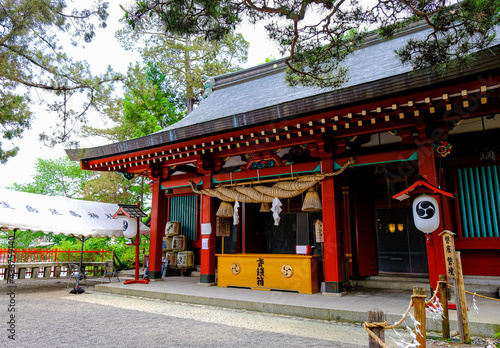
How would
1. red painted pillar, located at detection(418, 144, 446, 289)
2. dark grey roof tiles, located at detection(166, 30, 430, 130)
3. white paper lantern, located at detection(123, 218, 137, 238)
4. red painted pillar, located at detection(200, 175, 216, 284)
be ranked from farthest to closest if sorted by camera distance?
white paper lantern, located at detection(123, 218, 137, 238) < dark grey roof tiles, located at detection(166, 30, 430, 130) < red painted pillar, located at detection(200, 175, 216, 284) < red painted pillar, located at detection(418, 144, 446, 289)

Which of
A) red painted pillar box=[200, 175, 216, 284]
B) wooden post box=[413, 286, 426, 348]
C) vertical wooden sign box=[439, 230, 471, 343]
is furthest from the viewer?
red painted pillar box=[200, 175, 216, 284]

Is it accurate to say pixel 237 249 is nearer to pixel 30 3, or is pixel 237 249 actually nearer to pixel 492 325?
pixel 492 325

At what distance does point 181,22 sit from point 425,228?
194 inches

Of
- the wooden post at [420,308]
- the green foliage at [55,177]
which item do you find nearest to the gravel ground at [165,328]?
the wooden post at [420,308]

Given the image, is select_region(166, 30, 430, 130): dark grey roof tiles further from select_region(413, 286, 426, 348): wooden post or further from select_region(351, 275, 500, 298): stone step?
select_region(413, 286, 426, 348): wooden post

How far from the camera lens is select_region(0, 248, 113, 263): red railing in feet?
36.4

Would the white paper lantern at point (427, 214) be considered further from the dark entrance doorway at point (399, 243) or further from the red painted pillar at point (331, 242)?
the dark entrance doorway at point (399, 243)

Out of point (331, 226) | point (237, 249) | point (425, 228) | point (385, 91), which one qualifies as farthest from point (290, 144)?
point (237, 249)

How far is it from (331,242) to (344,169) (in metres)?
1.47

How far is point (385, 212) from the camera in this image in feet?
28.4

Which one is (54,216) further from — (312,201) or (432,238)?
(432,238)

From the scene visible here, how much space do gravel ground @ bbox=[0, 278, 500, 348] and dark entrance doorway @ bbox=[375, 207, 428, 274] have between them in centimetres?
415

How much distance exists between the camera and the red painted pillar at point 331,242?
635 centimetres

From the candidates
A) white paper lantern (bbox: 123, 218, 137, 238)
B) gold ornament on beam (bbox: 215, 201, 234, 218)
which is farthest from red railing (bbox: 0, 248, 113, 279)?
gold ornament on beam (bbox: 215, 201, 234, 218)
